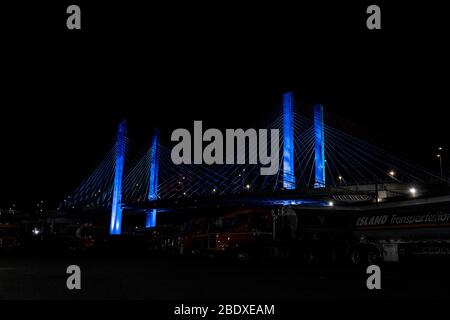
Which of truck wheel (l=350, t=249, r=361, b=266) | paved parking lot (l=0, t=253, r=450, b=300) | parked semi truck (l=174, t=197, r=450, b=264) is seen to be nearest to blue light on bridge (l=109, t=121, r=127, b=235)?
parked semi truck (l=174, t=197, r=450, b=264)

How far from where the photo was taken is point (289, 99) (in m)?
51.8

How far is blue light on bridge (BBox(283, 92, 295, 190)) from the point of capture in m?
49.2

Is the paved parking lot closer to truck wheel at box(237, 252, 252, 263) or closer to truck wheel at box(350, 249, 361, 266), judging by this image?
truck wheel at box(350, 249, 361, 266)

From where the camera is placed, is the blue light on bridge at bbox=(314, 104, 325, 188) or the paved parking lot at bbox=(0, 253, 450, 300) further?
the blue light on bridge at bbox=(314, 104, 325, 188)

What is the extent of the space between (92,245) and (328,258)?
695 inches

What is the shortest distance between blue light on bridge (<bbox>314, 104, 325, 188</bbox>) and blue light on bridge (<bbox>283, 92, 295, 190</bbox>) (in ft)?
7.49

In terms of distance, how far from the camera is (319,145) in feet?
167

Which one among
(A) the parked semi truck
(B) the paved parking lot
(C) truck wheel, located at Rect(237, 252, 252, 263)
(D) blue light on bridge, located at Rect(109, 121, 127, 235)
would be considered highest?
(D) blue light on bridge, located at Rect(109, 121, 127, 235)

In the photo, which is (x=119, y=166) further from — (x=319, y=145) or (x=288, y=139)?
(x=319, y=145)

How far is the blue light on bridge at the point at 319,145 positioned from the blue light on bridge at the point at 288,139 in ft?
7.49

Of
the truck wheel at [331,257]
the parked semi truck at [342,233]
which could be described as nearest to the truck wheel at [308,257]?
the parked semi truck at [342,233]

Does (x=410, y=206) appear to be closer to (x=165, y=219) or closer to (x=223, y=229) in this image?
(x=223, y=229)

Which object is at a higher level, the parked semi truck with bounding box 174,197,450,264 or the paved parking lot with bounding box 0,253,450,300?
the parked semi truck with bounding box 174,197,450,264
